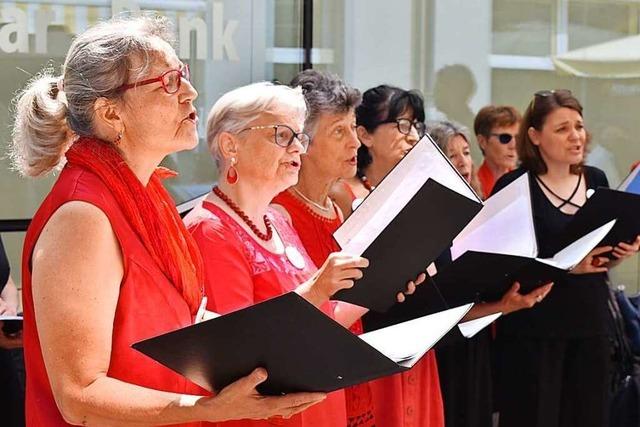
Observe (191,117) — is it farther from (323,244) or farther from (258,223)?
(323,244)

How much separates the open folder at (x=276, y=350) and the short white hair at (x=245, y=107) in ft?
3.77

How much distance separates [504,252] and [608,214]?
1.94ft

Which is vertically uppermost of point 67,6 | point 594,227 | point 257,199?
point 67,6

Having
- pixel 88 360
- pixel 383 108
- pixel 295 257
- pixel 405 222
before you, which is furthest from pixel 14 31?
pixel 88 360

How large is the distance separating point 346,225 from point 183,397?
990 millimetres

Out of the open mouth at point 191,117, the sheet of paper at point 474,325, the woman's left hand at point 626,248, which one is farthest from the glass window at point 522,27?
the open mouth at point 191,117

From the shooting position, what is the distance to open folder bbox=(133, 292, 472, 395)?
178 cm

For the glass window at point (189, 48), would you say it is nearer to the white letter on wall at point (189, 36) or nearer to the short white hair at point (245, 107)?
the white letter on wall at point (189, 36)

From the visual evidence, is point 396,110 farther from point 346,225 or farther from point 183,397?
point 183,397

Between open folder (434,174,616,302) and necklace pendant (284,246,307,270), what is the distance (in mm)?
706

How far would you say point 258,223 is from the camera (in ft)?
9.21

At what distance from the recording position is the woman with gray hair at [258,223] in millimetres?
2537

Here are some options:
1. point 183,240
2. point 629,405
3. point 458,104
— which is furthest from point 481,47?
point 183,240

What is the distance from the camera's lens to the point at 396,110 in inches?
159
